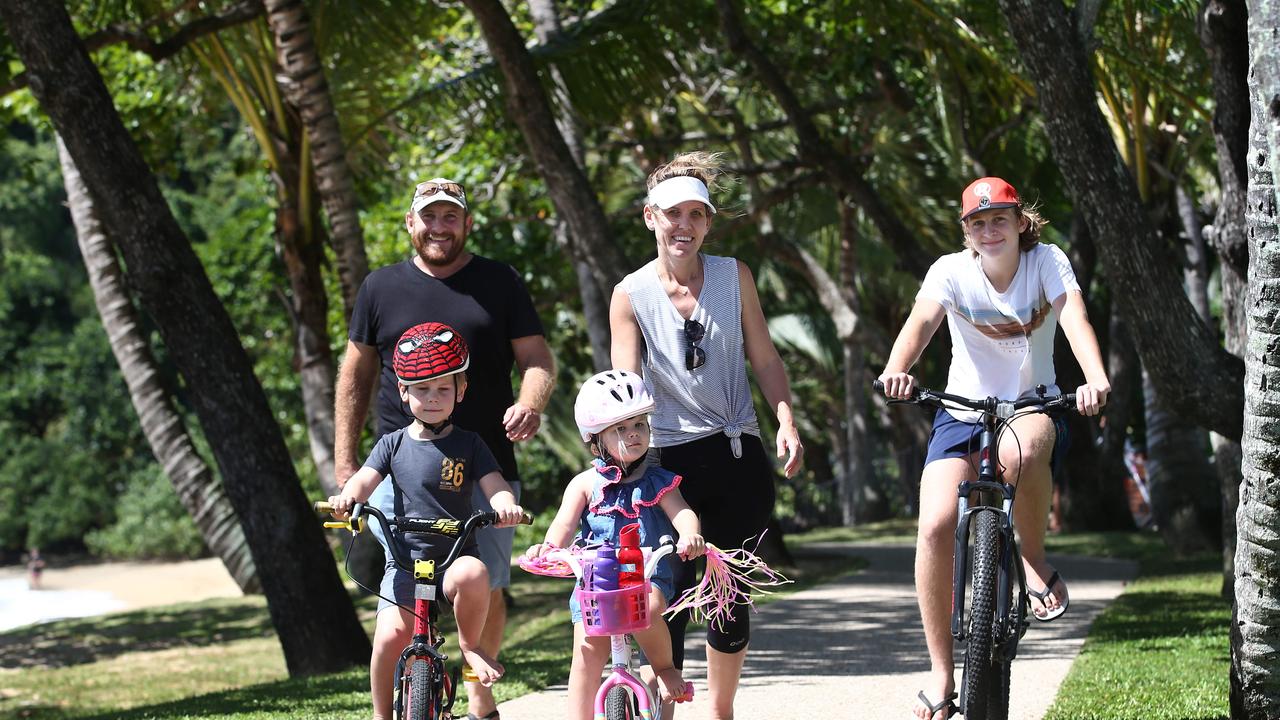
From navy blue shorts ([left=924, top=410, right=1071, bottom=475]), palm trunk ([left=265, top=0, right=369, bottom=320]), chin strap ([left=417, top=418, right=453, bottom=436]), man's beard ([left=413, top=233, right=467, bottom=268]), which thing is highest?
palm trunk ([left=265, top=0, right=369, bottom=320])

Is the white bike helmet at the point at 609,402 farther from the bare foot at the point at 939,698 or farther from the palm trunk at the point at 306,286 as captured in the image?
the palm trunk at the point at 306,286

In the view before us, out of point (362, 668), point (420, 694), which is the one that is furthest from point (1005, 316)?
point (362, 668)

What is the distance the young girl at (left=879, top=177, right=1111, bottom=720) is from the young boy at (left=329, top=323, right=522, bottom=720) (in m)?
1.49

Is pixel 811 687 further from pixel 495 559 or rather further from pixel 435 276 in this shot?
pixel 435 276

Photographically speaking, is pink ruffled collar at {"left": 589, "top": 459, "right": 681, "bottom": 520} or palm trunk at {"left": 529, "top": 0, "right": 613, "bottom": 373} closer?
pink ruffled collar at {"left": 589, "top": 459, "right": 681, "bottom": 520}

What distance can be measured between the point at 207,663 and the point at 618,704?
1009 centimetres

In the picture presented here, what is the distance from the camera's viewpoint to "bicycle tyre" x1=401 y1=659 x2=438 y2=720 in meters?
4.72

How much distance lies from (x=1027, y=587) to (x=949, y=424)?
0.65 meters

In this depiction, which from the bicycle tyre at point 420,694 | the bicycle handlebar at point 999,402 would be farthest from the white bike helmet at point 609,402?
the bicycle handlebar at point 999,402

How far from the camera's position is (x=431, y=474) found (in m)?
5.06

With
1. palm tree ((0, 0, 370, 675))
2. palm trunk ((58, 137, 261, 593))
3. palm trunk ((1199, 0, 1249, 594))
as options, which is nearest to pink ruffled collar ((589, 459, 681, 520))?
palm trunk ((1199, 0, 1249, 594))

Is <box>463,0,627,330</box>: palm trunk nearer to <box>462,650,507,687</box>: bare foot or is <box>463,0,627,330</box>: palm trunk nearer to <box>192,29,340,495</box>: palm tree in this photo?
<box>192,29,340,495</box>: palm tree

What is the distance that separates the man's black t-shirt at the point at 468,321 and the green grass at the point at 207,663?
221cm

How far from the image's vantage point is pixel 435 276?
18.6 feet
